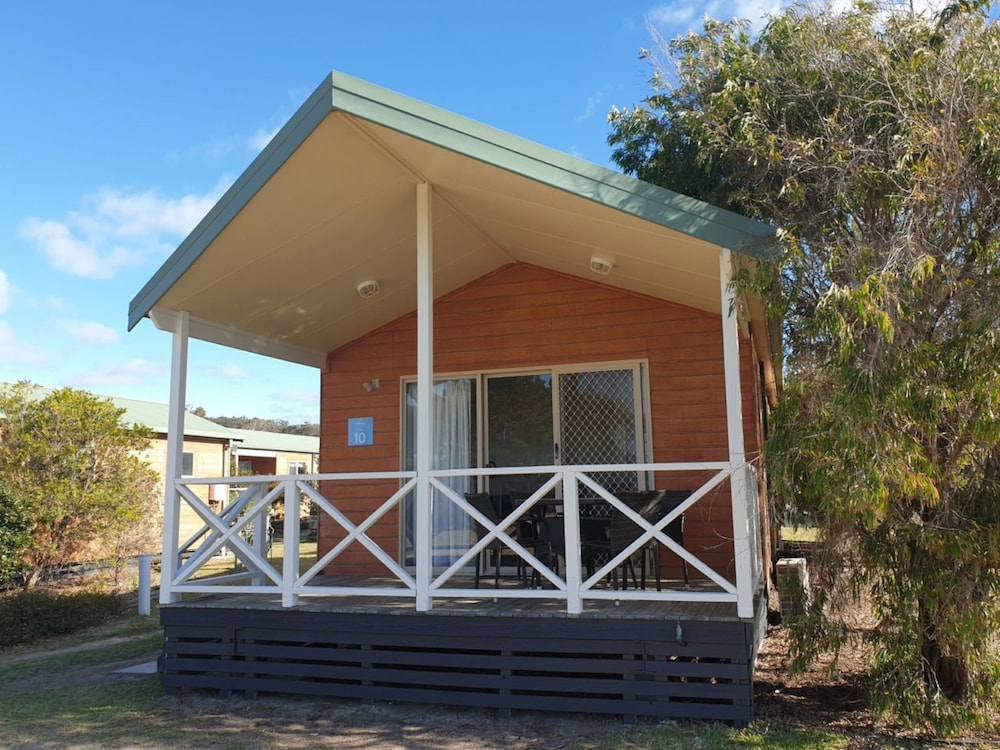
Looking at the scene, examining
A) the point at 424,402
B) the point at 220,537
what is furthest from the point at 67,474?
the point at 424,402

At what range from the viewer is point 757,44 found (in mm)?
6410

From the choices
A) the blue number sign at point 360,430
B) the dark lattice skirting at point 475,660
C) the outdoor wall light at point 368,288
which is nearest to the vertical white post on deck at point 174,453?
the dark lattice skirting at point 475,660

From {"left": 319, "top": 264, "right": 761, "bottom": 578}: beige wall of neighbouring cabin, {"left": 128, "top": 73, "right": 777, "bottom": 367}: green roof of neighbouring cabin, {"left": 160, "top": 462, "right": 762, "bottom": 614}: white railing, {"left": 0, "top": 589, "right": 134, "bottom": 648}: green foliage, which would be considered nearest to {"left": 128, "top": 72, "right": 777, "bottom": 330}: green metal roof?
{"left": 128, "top": 73, "right": 777, "bottom": 367}: green roof of neighbouring cabin

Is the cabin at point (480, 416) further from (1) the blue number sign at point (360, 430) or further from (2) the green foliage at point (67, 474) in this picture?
(2) the green foliage at point (67, 474)

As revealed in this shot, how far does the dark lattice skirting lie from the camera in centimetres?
415

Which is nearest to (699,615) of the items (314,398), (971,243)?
(971,243)

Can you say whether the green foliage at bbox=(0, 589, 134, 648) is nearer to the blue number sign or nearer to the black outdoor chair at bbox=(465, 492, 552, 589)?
the blue number sign

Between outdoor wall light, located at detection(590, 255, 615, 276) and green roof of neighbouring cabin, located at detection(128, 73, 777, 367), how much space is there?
44 mm

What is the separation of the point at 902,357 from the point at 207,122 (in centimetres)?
1172

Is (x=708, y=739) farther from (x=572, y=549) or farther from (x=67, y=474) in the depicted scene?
(x=67, y=474)

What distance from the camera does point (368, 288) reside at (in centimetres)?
636

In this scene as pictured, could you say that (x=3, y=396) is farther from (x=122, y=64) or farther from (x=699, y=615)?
(x=699, y=615)

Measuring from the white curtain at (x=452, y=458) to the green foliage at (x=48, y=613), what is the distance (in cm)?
436

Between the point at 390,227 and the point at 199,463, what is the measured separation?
10992 millimetres
